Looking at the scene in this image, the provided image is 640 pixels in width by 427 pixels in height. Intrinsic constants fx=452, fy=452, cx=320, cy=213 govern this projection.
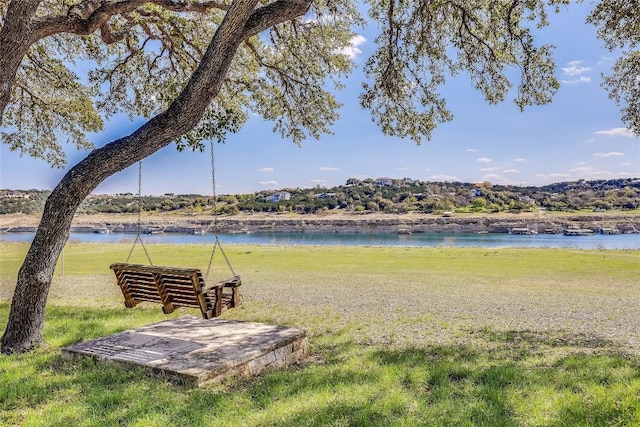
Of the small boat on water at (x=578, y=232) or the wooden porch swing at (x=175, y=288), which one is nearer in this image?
the wooden porch swing at (x=175, y=288)

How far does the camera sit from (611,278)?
51.4 feet

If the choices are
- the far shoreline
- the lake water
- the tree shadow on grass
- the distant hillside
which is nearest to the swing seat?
the tree shadow on grass

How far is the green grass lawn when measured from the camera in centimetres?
362

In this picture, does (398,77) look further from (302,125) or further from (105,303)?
(105,303)

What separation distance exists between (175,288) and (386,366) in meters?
3.10

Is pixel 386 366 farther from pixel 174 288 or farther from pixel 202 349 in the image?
pixel 174 288

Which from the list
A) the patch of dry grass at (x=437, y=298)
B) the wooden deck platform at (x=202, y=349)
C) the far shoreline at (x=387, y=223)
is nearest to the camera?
the wooden deck platform at (x=202, y=349)

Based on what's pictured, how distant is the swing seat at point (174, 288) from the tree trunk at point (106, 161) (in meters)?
1.20

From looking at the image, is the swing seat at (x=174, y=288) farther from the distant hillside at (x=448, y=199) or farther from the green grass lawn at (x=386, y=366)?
the distant hillside at (x=448, y=199)

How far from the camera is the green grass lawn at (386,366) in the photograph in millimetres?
3619

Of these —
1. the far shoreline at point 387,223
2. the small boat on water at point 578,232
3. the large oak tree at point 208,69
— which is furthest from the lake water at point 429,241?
the large oak tree at point 208,69

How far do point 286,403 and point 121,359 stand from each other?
7.02ft

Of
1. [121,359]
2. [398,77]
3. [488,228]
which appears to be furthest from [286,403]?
[488,228]

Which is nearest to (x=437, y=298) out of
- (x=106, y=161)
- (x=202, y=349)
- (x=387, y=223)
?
(x=202, y=349)
